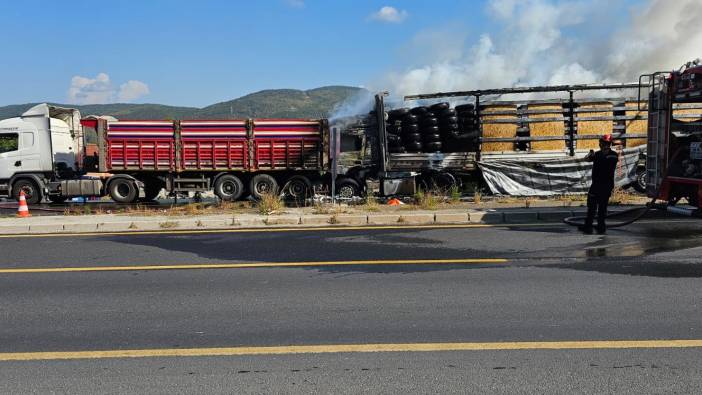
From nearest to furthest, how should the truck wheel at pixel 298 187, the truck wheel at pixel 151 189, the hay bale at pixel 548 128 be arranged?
the hay bale at pixel 548 128 → the truck wheel at pixel 298 187 → the truck wheel at pixel 151 189

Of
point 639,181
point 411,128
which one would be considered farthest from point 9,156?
point 639,181

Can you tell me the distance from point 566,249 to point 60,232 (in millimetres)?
9110

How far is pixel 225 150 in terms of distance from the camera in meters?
17.9

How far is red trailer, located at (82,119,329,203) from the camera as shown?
17844 mm

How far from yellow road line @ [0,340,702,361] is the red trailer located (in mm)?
13299

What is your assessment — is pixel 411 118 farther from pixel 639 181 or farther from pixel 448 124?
pixel 639 181

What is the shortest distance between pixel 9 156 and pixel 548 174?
15608mm

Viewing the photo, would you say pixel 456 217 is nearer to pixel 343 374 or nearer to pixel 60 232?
pixel 60 232

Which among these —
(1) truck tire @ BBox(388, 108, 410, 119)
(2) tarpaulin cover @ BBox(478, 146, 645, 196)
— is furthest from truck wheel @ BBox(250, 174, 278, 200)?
(2) tarpaulin cover @ BBox(478, 146, 645, 196)

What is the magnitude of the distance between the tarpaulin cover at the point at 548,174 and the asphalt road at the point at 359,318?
732 centimetres

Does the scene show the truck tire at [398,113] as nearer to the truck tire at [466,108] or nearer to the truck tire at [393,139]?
the truck tire at [393,139]

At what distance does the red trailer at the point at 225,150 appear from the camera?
1784 centimetres

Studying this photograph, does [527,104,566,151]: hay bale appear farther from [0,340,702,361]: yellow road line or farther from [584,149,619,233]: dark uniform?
[0,340,702,361]: yellow road line

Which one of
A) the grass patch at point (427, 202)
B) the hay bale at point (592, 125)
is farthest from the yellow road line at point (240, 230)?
the hay bale at point (592, 125)
